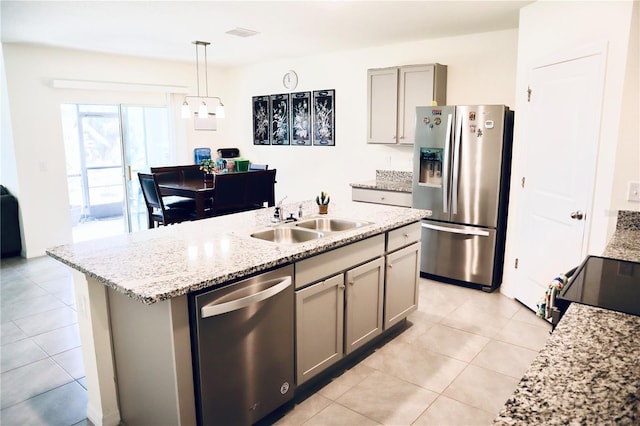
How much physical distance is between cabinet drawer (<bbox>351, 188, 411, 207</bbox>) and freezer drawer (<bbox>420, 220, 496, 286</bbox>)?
14.4 inches

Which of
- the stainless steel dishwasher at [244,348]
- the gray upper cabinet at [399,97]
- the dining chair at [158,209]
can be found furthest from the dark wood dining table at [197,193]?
the stainless steel dishwasher at [244,348]

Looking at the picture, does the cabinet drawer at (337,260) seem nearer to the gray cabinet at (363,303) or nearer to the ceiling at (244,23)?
the gray cabinet at (363,303)

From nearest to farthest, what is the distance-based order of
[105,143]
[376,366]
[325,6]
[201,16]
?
[376,366]
[325,6]
[201,16]
[105,143]

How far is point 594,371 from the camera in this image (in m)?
1.09

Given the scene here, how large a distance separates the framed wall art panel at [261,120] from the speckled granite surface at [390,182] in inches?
84.6

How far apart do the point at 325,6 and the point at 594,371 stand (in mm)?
3428

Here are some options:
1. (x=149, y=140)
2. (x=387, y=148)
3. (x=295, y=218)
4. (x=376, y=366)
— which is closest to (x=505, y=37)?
(x=387, y=148)

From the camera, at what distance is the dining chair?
501 cm

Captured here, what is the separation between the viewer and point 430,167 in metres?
4.53

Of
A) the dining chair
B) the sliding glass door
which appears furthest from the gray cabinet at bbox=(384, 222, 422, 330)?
the sliding glass door

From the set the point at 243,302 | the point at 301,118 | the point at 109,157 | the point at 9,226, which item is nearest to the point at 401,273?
the point at 243,302

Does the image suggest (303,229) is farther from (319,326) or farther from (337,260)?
(319,326)

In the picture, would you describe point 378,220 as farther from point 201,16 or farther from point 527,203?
point 201,16

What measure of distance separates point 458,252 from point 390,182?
139 cm
